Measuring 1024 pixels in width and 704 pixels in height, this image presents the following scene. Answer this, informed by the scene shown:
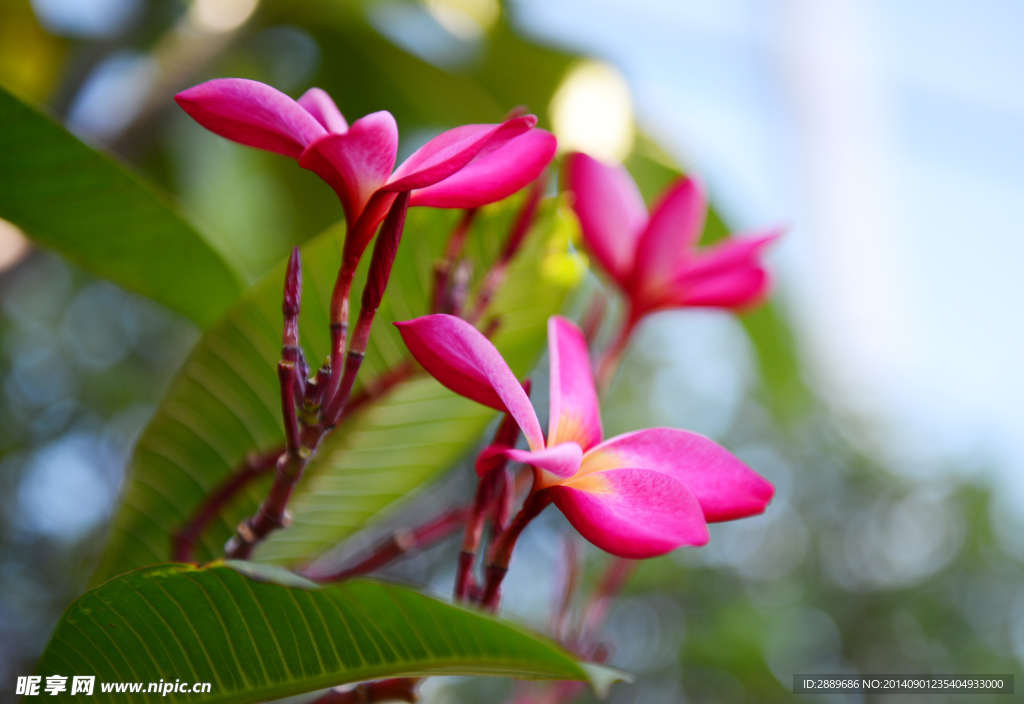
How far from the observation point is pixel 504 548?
0.98 feet

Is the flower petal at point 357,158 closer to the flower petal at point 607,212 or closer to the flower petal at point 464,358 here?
the flower petal at point 464,358

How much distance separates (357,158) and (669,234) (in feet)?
0.86

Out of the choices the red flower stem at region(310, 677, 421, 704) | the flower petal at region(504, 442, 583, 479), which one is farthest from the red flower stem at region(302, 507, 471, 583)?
the flower petal at region(504, 442, 583, 479)

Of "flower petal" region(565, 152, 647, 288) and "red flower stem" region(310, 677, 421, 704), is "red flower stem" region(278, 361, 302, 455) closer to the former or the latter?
"red flower stem" region(310, 677, 421, 704)

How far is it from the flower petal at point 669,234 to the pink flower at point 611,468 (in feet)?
0.67

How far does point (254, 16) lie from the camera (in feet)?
3.58

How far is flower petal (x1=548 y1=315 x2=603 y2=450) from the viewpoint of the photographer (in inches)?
12.0

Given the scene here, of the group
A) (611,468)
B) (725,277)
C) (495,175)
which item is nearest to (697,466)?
(611,468)

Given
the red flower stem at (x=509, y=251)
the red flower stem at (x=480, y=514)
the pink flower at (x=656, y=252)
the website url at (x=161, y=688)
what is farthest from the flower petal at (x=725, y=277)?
the website url at (x=161, y=688)

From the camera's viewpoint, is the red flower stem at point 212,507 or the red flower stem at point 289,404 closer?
the red flower stem at point 289,404

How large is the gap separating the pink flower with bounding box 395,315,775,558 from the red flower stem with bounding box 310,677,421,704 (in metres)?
0.11

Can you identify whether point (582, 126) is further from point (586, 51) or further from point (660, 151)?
point (586, 51)

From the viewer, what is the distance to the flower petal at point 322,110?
301 mm

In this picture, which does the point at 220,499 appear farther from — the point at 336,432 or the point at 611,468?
the point at 611,468
